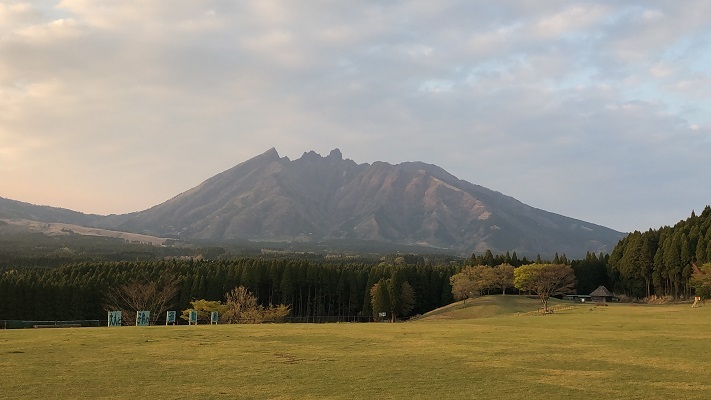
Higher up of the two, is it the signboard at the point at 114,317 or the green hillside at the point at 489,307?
the signboard at the point at 114,317

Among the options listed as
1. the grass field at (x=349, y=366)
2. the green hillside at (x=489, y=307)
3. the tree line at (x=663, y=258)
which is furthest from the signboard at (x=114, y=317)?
the tree line at (x=663, y=258)

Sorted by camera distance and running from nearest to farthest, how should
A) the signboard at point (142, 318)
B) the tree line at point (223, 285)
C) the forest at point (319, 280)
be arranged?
1. the signboard at point (142, 318)
2. the tree line at point (223, 285)
3. the forest at point (319, 280)

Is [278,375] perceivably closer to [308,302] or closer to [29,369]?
[29,369]

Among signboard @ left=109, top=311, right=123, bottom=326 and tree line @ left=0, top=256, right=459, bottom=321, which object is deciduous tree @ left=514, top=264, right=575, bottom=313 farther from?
signboard @ left=109, top=311, right=123, bottom=326

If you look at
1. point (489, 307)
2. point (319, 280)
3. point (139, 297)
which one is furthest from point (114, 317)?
point (319, 280)

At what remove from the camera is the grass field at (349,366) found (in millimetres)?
15883

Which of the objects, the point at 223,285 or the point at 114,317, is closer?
the point at 114,317

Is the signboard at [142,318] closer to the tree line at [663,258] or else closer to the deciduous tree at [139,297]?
the deciduous tree at [139,297]

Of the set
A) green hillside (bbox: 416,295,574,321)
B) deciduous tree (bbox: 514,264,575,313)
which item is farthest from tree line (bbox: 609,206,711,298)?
green hillside (bbox: 416,295,574,321)

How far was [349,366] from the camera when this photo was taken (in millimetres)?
20656

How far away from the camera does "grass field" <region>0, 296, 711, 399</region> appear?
15883mm

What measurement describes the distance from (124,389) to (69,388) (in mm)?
1603

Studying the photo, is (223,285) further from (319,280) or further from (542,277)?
(542,277)

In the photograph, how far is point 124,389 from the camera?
15891mm
